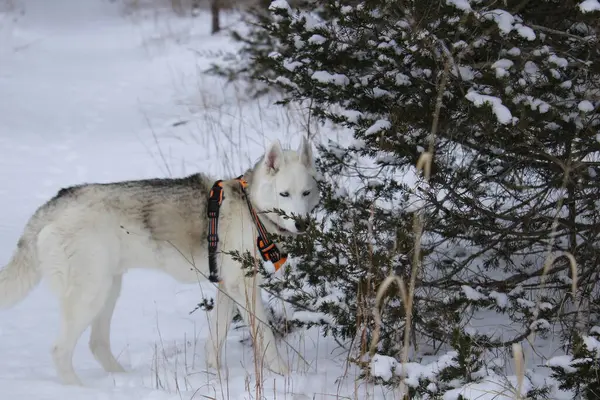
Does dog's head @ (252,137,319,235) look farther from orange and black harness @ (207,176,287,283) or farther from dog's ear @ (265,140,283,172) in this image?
orange and black harness @ (207,176,287,283)

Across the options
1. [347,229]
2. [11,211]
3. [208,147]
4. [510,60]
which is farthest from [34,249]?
[208,147]

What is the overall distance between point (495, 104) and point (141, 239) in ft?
7.06

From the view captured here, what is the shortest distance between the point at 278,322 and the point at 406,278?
1327 mm

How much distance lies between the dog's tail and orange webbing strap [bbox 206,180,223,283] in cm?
96

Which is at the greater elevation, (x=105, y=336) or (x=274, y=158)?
(x=274, y=158)

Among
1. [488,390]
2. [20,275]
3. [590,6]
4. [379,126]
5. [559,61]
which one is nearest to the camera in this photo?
[590,6]

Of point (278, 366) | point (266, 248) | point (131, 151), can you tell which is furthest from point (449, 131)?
point (131, 151)

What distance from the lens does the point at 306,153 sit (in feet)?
14.0

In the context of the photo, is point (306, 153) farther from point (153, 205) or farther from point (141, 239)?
point (141, 239)

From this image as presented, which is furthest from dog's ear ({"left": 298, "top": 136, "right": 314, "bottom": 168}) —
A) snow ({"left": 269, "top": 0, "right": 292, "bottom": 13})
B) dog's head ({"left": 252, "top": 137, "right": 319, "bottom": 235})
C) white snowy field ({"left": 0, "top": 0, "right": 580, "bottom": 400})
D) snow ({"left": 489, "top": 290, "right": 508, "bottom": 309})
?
snow ({"left": 489, "top": 290, "right": 508, "bottom": 309})

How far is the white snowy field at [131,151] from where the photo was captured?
3.94m

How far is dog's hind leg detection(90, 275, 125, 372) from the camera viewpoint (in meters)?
4.38

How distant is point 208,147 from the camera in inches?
352

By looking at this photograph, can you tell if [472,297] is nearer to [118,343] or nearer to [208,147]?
[118,343]
